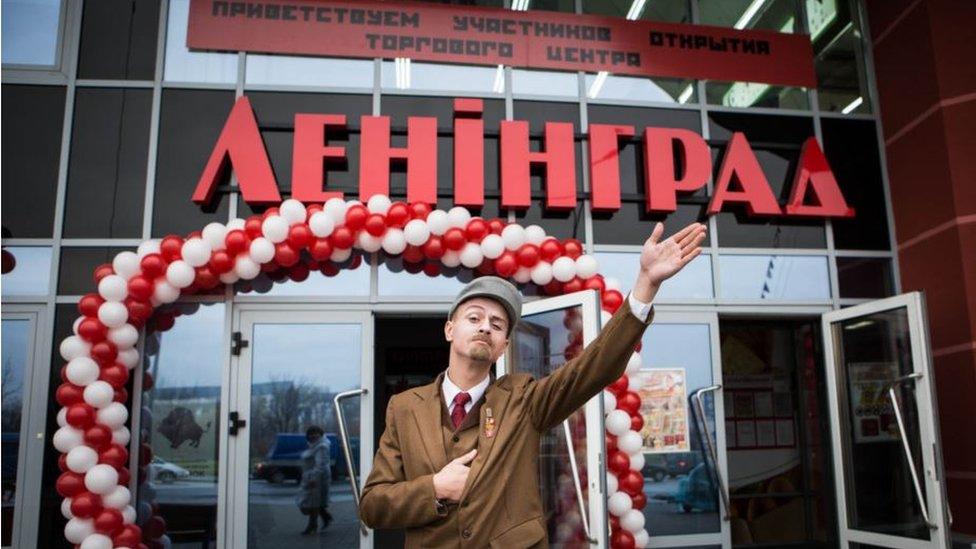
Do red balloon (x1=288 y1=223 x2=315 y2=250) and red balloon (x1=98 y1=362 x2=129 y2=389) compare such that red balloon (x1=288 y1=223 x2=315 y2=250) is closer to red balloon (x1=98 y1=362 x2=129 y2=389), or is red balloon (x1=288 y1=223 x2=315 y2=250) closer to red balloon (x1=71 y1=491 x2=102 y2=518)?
red balloon (x1=98 y1=362 x2=129 y2=389)

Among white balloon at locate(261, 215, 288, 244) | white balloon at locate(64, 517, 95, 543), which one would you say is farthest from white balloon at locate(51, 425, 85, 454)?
white balloon at locate(261, 215, 288, 244)

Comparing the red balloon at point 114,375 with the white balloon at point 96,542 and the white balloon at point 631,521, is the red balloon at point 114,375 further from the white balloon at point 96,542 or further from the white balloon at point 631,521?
the white balloon at point 631,521

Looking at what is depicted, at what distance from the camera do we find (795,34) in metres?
5.62

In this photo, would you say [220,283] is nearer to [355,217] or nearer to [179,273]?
[179,273]

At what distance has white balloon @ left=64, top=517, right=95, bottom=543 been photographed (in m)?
3.72

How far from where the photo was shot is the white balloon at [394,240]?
4.17 metres

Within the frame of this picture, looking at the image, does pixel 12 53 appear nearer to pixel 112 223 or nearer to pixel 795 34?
pixel 112 223

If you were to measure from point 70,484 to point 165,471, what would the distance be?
0.61 metres

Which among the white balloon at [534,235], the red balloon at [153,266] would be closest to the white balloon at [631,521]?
the white balloon at [534,235]

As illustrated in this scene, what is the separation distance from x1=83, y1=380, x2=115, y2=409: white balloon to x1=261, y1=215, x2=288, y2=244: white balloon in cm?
111

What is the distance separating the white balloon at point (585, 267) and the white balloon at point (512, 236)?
1.21 ft

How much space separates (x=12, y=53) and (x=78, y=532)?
3067mm

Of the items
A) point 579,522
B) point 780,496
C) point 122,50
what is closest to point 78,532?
point 579,522

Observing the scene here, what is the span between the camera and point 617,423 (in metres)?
4.11
